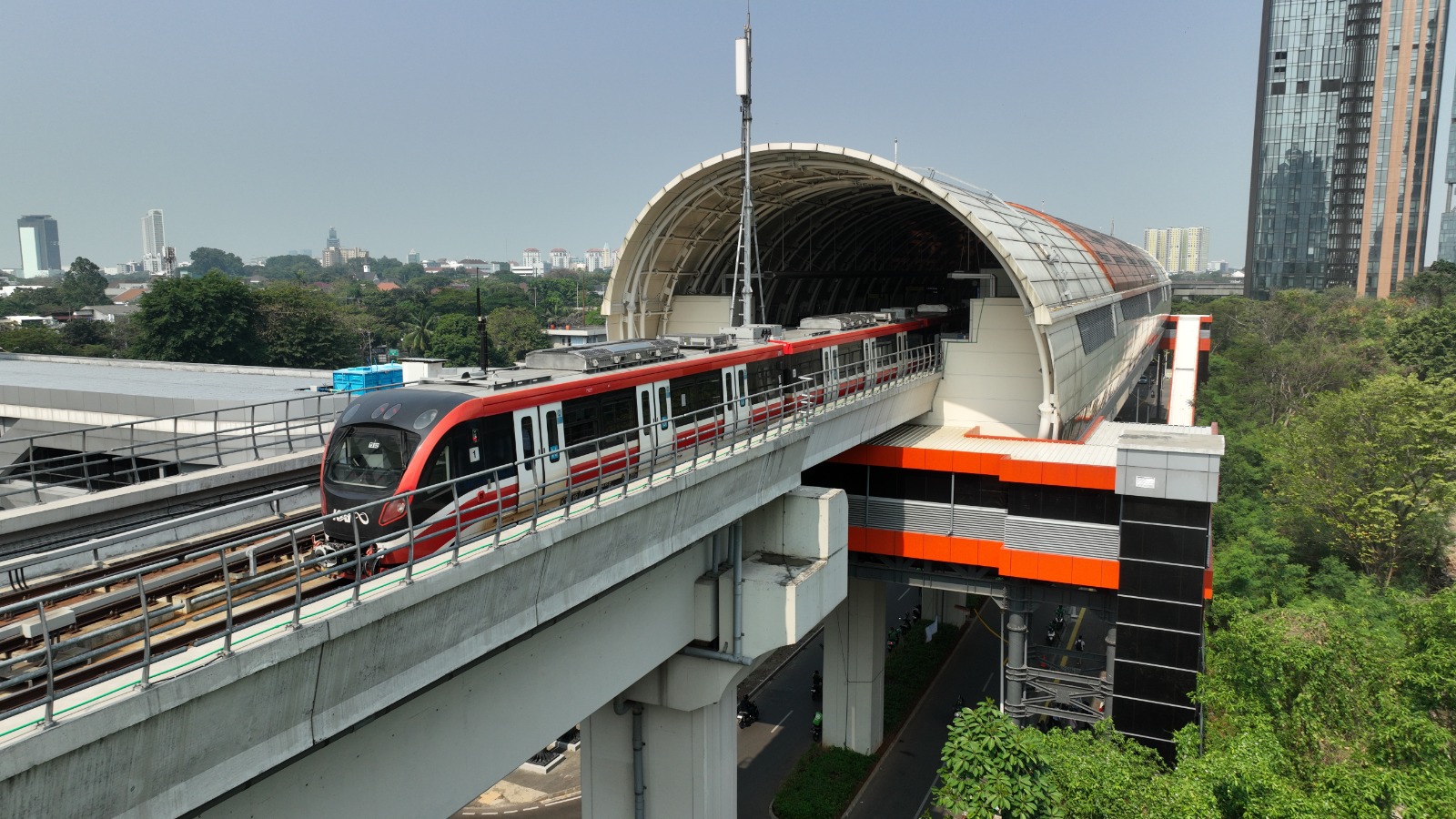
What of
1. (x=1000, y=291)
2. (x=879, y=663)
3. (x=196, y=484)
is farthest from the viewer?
(x=1000, y=291)

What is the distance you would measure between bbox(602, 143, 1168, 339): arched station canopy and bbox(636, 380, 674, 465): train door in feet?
32.7

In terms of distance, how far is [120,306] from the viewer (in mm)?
119438

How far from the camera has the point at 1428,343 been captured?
6353 centimetres

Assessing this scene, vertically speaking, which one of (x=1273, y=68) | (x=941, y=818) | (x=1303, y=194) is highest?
(x=1273, y=68)

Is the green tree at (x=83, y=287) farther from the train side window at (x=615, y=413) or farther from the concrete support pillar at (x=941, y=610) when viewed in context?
the train side window at (x=615, y=413)

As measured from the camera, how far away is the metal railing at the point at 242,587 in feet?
22.7

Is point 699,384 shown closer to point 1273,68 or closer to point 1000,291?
point 1000,291

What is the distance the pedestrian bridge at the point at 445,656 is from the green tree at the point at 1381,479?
81.4 ft

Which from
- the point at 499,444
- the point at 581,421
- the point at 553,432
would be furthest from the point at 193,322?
the point at 499,444

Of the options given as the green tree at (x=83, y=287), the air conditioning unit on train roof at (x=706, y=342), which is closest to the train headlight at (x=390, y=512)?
the air conditioning unit on train roof at (x=706, y=342)

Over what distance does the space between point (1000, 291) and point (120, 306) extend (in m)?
122

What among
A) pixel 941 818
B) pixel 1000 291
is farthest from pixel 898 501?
pixel 1000 291

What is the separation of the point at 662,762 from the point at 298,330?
6186cm

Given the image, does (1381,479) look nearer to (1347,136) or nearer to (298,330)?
(298,330)
